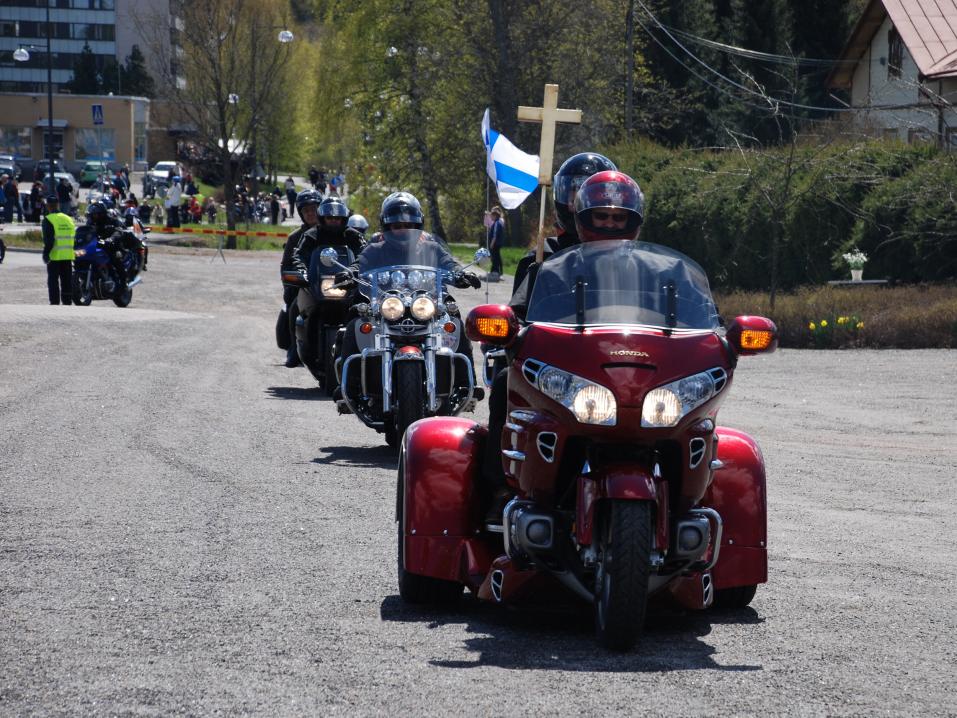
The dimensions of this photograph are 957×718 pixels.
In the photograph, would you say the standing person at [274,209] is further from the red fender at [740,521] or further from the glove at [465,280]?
the red fender at [740,521]

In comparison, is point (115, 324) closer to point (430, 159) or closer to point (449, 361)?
point (449, 361)

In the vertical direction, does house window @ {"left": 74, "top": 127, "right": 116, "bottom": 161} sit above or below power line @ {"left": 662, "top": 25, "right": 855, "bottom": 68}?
below

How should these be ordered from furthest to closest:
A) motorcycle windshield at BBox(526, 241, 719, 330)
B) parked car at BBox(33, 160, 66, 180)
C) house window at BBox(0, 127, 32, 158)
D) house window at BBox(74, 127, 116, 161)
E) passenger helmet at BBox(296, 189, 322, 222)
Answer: house window at BBox(0, 127, 32, 158), house window at BBox(74, 127, 116, 161), parked car at BBox(33, 160, 66, 180), passenger helmet at BBox(296, 189, 322, 222), motorcycle windshield at BBox(526, 241, 719, 330)

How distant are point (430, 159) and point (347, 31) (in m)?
5.52

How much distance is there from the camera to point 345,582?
7.02 metres

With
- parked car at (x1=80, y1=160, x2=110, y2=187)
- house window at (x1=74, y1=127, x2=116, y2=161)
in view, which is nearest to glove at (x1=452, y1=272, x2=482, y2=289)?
parked car at (x1=80, y1=160, x2=110, y2=187)

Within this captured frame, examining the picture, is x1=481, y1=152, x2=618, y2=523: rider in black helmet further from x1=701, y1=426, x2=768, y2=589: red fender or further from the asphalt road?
x1=701, y1=426, x2=768, y2=589: red fender

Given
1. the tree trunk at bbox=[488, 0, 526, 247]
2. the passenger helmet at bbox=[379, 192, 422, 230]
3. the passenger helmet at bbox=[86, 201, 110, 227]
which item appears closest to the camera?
the passenger helmet at bbox=[379, 192, 422, 230]

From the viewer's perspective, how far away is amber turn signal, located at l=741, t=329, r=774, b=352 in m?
5.93

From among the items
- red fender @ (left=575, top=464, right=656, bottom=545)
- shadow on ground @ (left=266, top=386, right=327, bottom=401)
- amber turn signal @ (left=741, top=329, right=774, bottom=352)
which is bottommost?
shadow on ground @ (left=266, top=386, right=327, bottom=401)

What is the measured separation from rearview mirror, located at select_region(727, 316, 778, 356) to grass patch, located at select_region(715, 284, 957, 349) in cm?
1652

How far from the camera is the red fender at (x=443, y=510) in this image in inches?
255

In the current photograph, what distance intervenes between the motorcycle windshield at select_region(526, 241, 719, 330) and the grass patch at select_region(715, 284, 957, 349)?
16.5m

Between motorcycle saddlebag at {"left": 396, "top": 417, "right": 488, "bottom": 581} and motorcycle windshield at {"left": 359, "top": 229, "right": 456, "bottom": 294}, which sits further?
motorcycle windshield at {"left": 359, "top": 229, "right": 456, "bottom": 294}
